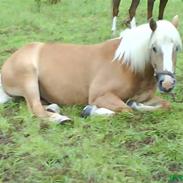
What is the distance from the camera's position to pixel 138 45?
4.57 m

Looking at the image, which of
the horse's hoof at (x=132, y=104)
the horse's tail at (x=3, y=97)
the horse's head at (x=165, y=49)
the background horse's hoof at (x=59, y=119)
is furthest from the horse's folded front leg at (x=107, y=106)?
the horse's tail at (x=3, y=97)

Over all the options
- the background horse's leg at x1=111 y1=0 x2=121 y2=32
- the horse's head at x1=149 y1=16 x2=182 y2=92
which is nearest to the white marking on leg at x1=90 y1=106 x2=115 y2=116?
the horse's head at x1=149 y1=16 x2=182 y2=92

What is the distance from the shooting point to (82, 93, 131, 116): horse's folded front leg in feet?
15.2

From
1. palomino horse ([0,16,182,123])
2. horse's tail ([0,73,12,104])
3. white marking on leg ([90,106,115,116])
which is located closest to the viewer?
palomino horse ([0,16,182,123])

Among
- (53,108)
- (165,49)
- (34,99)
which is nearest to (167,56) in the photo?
(165,49)

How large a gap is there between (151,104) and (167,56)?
70 cm

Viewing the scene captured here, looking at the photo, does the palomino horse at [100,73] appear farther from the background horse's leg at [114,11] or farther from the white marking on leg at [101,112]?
the background horse's leg at [114,11]

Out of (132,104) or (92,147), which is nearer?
(92,147)

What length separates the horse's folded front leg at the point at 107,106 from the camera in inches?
182

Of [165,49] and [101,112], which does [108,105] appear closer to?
[101,112]

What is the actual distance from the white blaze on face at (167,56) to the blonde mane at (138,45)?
71 millimetres

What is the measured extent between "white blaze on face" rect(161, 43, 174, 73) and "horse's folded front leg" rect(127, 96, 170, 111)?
544 mm

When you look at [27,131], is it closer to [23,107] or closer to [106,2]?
[23,107]

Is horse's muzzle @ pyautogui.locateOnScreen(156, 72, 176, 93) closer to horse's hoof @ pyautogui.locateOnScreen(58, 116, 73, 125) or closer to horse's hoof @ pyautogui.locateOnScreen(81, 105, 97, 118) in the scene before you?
horse's hoof @ pyautogui.locateOnScreen(81, 105, 97, 118)
